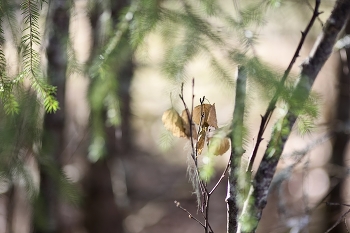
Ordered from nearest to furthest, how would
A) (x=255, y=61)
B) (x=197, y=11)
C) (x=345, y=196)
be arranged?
(x=255, y=61) → (x=197, y=11) → (x=345, y=196)

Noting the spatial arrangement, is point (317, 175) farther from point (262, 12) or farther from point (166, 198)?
point (262, 12)

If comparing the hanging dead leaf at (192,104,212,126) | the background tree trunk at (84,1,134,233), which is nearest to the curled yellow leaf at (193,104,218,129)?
the hanging dead leaf at (192,104,212,126)

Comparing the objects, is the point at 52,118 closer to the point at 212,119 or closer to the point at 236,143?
the point at 212,119

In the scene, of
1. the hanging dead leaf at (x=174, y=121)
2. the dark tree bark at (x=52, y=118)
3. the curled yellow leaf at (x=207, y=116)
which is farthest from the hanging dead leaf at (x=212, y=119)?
the dark tree bark at (x=52, y=118)

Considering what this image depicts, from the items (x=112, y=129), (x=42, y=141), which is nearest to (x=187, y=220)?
(x=112, y=129)

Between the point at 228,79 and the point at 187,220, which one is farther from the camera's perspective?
the point at 187,220
